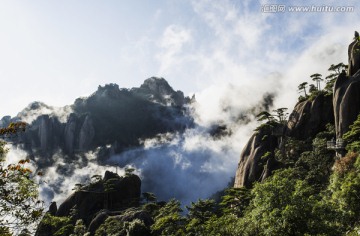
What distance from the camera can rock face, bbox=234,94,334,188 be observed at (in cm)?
7176

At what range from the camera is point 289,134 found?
74.6 m

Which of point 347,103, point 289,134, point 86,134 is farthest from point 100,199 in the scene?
point 86,134

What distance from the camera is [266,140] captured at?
2992 inches

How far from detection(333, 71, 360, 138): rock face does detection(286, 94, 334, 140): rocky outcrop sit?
8512 millimetres

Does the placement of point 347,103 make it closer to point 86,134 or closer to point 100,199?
point 100,199

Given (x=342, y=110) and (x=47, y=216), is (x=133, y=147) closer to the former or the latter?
(x=342, y=110)

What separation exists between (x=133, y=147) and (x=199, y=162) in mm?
40712

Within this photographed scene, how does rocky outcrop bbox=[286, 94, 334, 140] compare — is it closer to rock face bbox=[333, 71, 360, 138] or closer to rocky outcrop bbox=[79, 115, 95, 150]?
rock face bbox=[333, 71, 360, 138]

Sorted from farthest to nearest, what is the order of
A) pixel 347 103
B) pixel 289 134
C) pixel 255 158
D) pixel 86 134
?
pixel 86 134, pixel 289 134, pixel 255 158, pixel 347 103

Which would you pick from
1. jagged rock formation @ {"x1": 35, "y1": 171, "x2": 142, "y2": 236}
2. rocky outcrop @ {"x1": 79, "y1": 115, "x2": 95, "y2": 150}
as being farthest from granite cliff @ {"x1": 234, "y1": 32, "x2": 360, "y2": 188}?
rocky outcrop @ {"x1": 79, "y1": 115, "x2": 95, "y2": 150}

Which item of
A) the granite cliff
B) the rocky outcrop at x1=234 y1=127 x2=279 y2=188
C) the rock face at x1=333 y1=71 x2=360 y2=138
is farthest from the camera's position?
the rocky outcrop at x1=234 y1=127 x2=279 y2=188

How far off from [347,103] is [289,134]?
16.6 metres

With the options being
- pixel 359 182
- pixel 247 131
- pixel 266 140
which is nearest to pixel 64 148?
pixel 247 131

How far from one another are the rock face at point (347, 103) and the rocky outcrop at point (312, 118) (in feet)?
27.9
